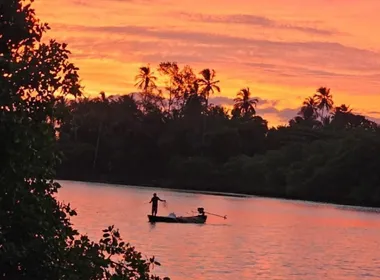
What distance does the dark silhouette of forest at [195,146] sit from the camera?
10125 cm

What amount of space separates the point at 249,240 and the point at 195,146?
6338 centimetres

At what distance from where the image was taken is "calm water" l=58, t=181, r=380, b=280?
34.1 m

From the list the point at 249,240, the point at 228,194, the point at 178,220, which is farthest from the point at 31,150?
the point at 228,194

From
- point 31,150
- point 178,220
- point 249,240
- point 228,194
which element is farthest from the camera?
point 228,194

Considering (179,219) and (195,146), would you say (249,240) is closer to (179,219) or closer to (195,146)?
(179,219)

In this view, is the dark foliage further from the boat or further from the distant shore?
the distant shore

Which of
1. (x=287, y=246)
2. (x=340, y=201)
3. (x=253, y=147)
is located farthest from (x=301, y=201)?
(x=287, y=246)

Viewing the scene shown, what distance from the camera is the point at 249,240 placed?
153 ft

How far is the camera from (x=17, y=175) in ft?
30.3

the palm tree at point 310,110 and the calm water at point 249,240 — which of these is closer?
the calm water at point 249,240

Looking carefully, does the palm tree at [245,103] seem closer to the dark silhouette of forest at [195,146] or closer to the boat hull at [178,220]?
the dark silhouette of forest at [195,146]

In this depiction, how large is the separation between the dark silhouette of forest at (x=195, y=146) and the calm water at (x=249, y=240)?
86.1ft

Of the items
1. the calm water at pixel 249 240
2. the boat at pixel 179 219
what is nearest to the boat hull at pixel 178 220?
the boat at pixel 179 219

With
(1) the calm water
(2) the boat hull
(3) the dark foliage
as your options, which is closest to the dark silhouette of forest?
(1) the calm water
